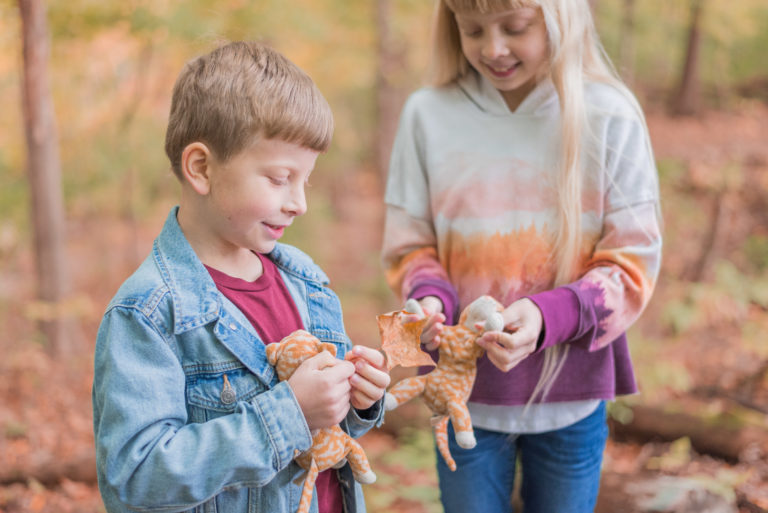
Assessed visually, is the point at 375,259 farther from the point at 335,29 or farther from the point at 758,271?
the point at 758,271

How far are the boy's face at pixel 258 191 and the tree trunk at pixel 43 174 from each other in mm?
4378

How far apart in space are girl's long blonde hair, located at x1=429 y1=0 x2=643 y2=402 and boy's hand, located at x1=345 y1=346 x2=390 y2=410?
0.67 meters

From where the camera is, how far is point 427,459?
4.36 meters

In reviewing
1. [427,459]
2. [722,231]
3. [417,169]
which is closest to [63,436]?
[427,459]

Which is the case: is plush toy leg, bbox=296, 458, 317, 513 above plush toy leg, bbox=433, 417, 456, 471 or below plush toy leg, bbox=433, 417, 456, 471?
above

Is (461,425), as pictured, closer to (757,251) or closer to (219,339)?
(219,339)

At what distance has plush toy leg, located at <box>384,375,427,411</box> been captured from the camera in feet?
5.61

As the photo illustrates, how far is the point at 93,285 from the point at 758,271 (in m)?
9.39

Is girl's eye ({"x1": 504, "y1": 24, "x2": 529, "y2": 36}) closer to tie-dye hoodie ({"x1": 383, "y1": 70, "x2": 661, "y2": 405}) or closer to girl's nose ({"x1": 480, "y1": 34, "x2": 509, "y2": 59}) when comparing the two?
girl's nose ({"x1": 480, "y1": 34, "x2": 509, "y2": 59})

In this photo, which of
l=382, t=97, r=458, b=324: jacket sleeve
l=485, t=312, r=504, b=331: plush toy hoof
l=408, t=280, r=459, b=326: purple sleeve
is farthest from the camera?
l=382, t=97, r=458, b=324: jacket sleeve

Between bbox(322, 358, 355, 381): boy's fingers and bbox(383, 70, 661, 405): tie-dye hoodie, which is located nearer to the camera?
bbox(322, 358, 355, 381): boy's fingers

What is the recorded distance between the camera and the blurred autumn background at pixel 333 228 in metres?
4.14

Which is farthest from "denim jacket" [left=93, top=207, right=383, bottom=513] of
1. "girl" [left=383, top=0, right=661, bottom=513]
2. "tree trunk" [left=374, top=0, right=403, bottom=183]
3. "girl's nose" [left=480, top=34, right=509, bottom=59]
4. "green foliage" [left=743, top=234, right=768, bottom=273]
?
"green foliage" [left=743, top=234, right=768, bottom=273]

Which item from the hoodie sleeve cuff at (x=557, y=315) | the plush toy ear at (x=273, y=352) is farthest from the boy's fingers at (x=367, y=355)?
the hoodie sleeve cuff at (x=557, y=315)
